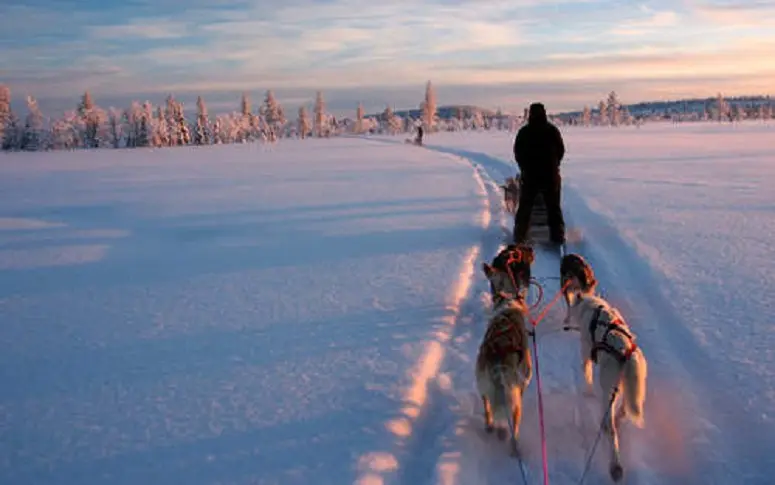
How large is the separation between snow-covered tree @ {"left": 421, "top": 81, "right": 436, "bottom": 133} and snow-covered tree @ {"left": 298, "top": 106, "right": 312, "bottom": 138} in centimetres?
2501

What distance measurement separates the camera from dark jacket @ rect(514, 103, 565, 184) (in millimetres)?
7609

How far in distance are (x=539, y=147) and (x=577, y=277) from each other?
321cm

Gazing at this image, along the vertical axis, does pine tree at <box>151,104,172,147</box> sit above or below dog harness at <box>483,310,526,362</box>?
above

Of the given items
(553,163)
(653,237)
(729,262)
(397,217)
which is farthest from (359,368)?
(397,217)

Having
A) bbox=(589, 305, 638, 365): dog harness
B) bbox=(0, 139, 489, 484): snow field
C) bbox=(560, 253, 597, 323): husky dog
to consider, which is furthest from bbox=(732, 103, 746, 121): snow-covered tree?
bbox=(589, 305, 638, 365): dog harness

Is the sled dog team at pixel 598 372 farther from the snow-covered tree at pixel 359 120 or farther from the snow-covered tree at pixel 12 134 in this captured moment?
the snow-covered tree at pixel 359 120

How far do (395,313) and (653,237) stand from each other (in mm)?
4852

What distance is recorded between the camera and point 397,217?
39.2 ft

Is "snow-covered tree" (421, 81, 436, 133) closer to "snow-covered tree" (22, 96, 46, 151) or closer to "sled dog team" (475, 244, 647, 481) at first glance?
"snow-covered tree" (22, 96, 46, 151)

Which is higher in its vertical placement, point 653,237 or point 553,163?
point 553,163

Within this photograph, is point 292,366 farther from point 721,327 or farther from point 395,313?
point 721,327

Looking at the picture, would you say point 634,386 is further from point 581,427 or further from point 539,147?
point 539,147

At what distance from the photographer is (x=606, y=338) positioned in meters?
3.28

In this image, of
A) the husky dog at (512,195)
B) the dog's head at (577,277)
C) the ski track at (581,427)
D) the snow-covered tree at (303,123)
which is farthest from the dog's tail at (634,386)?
the snow-covered tree at (303,123)
